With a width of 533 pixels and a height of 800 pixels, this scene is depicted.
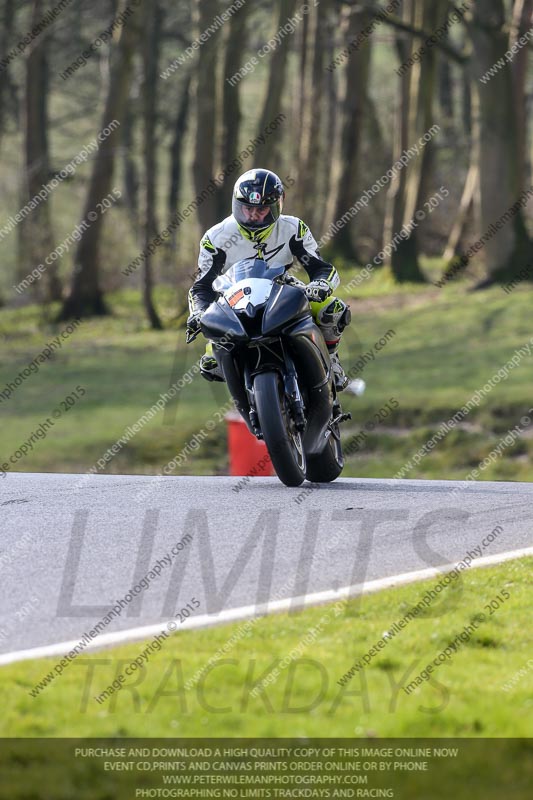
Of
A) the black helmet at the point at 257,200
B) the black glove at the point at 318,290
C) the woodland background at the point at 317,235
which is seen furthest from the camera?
the woodland background at the point at 317,235

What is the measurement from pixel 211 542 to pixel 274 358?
2.14 metres

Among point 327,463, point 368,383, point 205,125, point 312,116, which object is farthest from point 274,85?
point 327,463

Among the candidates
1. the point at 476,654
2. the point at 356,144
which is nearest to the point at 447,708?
the point at 476,654

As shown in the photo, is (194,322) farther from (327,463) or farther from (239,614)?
(239,614)

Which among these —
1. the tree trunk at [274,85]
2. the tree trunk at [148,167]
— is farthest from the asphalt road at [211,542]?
the tree trunk at [148,167]

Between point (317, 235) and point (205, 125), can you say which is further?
point (317, 235)

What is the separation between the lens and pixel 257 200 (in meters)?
9.72

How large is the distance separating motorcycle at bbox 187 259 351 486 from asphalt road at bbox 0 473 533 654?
417mm

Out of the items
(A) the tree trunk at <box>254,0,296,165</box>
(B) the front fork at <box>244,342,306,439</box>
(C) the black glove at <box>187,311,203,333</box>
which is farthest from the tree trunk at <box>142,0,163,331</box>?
(B) the front fork at <box>244,342,306,439</box>

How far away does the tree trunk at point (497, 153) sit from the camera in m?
30.8

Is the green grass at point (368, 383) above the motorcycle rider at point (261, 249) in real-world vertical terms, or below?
below

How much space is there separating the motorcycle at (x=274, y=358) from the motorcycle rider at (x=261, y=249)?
271 millimetres

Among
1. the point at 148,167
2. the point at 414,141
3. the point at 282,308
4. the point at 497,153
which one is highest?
the point at 282,308

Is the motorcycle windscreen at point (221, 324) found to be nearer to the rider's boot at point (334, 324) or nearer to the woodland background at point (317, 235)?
the rider's boot at point (334, 324)
